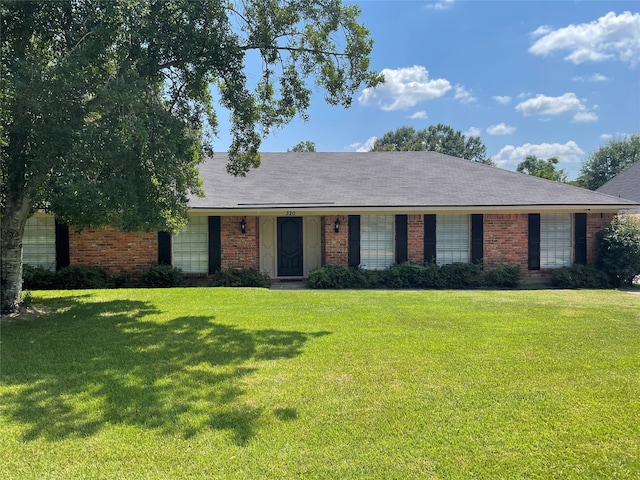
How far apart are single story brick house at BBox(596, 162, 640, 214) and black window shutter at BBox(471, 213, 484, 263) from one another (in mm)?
13030

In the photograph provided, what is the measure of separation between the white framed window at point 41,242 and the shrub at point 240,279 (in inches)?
193

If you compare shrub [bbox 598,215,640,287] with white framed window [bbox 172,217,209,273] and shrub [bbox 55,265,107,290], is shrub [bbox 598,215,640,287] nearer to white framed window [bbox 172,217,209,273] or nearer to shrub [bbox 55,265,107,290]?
white framed window [bbox 172,217,209,273]

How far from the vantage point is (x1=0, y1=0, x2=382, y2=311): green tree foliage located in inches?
248

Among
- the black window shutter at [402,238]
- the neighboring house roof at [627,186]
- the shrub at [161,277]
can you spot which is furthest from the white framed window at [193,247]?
the neighboring house roof at [627,186]

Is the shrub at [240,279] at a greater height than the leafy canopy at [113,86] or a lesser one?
lesser

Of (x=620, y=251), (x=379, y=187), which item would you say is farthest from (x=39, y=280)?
(x=620, y=251)

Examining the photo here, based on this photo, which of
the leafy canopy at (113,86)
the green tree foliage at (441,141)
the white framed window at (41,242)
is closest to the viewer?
the leafy canopy at (113,86)

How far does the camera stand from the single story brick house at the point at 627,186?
2208cm

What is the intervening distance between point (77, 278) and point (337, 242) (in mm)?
7690

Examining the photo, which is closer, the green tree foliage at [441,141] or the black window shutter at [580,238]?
the black window shutter at [580,238]

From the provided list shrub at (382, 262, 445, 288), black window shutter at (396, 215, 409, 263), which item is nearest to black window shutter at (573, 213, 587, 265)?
shrub at (382, 262, 445, 288)

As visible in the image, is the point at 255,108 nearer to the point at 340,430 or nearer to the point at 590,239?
the point at 340,430

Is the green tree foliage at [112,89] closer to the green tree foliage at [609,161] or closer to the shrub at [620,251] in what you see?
the shrub at [620,251]

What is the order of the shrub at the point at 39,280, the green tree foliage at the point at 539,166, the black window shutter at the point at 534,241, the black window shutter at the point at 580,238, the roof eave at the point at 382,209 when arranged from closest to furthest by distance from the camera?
1. the shrub at the point at 39,280
2. the roof eave at the point at 382,209
3. the black window shutter at the point at 534,241
4. the black window shutter at the point at 580,238
5. the green tree foliage at the point at 539,166
